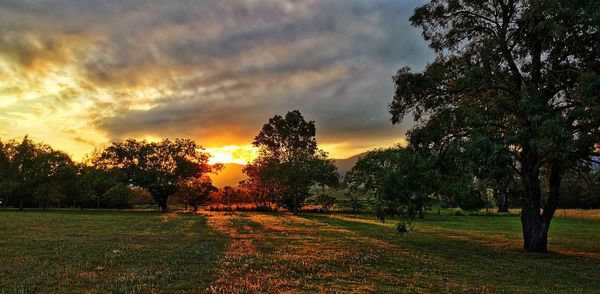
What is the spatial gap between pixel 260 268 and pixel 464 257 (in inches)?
508

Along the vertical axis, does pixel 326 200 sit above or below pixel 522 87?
below

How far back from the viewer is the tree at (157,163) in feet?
292

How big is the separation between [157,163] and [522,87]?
268 feet

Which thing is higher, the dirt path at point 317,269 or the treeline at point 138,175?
the treeline at point 138,175

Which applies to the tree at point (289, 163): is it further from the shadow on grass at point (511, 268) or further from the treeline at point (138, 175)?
the shadow on grass at point (511, 268)

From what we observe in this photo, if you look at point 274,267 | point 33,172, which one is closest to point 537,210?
point 274,267

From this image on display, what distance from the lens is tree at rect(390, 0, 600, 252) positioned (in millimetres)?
19797

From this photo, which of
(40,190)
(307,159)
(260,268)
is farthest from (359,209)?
(260,268)

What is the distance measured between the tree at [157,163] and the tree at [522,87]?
70.5 metres

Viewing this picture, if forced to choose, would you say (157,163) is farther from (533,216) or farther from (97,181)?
(533,216)

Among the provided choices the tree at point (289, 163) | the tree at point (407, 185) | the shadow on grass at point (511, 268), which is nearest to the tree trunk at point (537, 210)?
the shadow on grass at point (511, 268)

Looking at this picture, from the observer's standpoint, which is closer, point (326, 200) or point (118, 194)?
point (326, 200)

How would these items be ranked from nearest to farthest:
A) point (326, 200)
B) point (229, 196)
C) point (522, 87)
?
point (522, 87) → point (326, 200) → point (229, 196)

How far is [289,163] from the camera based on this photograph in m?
89.6
